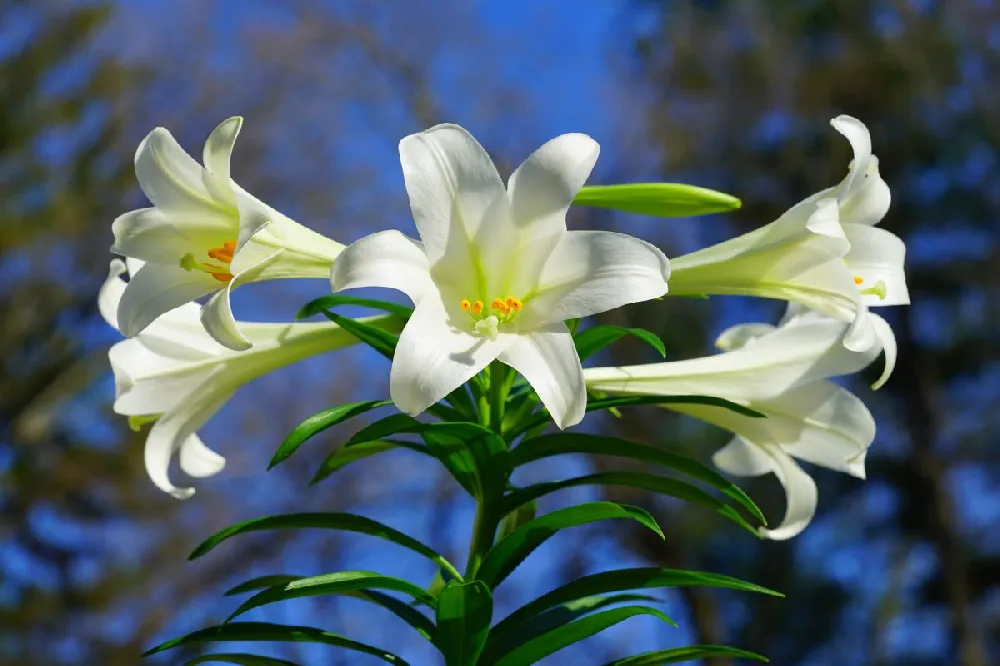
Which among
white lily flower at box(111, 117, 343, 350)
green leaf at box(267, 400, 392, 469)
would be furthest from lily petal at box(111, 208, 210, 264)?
green leaf at box(267, 400, 392, 469)

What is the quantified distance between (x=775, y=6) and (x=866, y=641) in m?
5.13

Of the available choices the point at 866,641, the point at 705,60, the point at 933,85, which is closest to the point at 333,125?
the point at 705,60

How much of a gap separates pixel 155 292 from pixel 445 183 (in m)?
0.30

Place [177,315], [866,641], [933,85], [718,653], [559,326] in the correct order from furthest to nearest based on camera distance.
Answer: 1. [933,85]
2. [866,641]
3. [177,315]
4. [718,653]
5. [559,326]

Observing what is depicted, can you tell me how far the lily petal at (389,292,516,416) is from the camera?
812mm

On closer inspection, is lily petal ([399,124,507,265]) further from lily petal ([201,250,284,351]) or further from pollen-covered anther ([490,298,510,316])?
lily petal ([201,250,284,351])

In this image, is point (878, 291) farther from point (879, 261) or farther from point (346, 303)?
point (346, 303)

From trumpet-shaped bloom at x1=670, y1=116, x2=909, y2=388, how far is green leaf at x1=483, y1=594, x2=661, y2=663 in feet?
1.06

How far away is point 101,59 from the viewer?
8117 millimetres

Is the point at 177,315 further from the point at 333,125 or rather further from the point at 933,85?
the point at 933,85

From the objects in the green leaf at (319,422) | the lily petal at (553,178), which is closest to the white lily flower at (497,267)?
the lily petal at (553,178)

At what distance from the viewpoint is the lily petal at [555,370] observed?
836mm

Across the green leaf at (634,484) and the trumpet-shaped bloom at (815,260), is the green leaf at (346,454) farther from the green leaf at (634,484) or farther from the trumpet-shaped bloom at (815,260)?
→ the trumpet-shaped bloom at (815,260)

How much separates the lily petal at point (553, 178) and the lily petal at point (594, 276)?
1.1 inches
